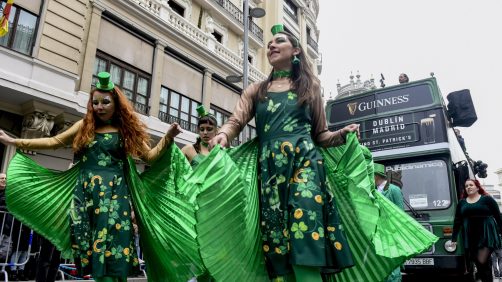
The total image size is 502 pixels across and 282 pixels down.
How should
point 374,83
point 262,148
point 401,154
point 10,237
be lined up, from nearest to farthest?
point 262,148 < point 10,237 < point 401,154 < point 374,83

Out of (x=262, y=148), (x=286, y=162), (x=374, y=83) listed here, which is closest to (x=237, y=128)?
(x=262, y=148)

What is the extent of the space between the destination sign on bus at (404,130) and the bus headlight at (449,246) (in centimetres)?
182

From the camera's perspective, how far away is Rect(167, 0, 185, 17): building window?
A: 17297 millimetres

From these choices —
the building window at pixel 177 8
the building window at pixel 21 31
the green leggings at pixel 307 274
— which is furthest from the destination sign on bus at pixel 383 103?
the building window at pixel 177 8

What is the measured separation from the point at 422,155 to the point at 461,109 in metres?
1.48

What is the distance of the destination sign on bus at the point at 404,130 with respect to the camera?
7.72m

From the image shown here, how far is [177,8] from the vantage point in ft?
57.9

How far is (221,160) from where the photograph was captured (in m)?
2.14

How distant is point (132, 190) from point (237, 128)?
3.59 feet

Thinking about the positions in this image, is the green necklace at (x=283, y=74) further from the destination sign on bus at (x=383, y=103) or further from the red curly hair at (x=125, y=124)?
the destination sign on bus at (x=383, y=103)

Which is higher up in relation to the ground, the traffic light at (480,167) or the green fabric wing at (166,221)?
the traffic light at (480,167)

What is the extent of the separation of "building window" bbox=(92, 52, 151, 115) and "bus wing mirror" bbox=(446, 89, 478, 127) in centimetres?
928

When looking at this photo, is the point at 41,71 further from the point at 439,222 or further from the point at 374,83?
the point at 374,83

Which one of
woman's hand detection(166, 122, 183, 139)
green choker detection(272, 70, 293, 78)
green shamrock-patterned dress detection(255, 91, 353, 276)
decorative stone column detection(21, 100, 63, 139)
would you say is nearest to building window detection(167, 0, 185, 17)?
decorative stone column detection(21, 100, 63, 139)
